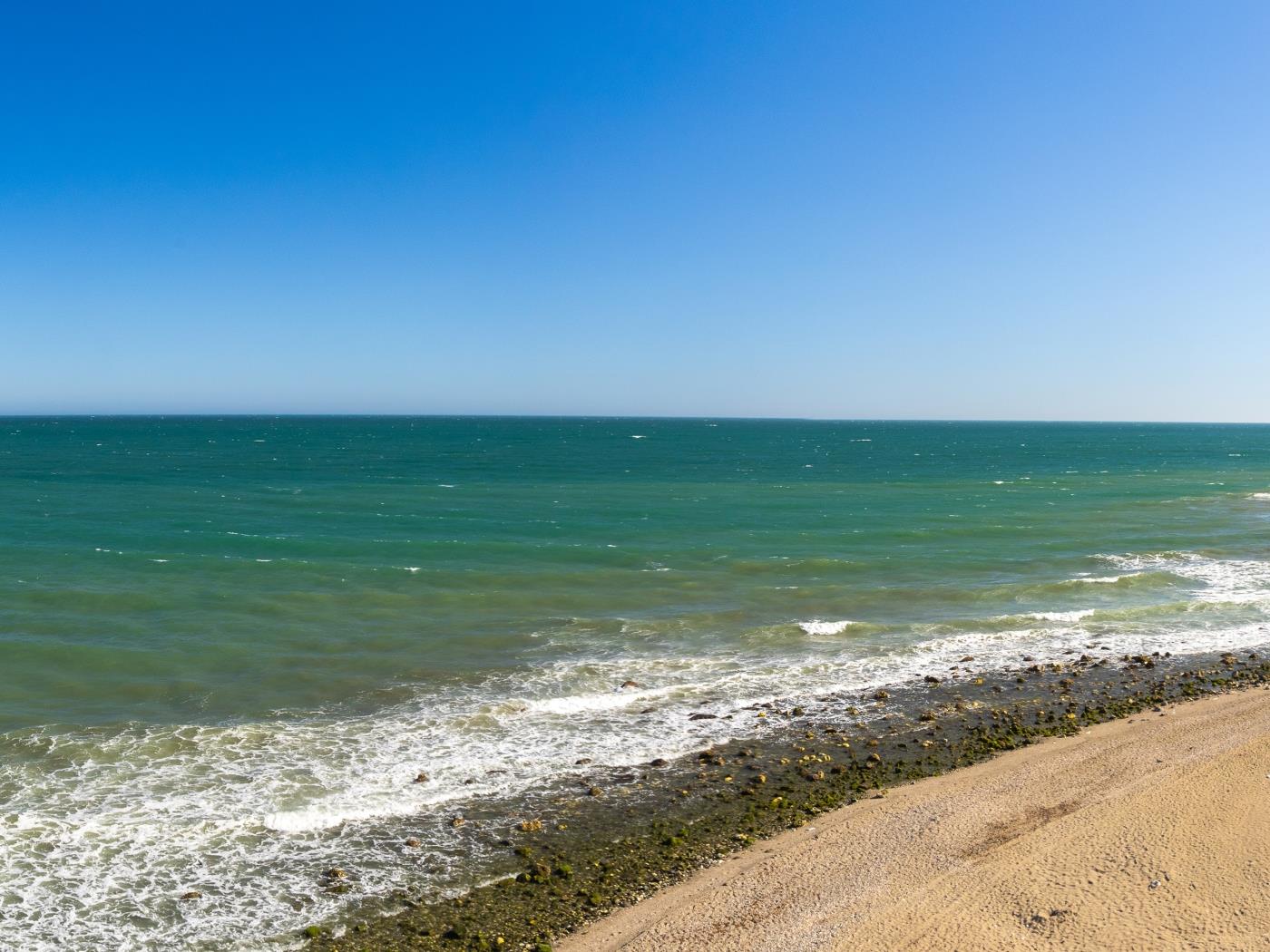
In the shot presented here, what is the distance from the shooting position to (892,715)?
17.6 m

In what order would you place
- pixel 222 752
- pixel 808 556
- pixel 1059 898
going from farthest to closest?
pixel 808 556
pixel 222 752
pixel 1059 898

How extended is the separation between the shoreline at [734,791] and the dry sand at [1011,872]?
486 mm

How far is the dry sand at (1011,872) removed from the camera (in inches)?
392

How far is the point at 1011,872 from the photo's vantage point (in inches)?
445

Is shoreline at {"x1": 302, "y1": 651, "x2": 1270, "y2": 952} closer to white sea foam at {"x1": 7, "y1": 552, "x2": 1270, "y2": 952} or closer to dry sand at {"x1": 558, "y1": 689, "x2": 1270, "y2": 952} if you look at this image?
dry sand at {"x1": 558, "y1": 689, "x2": 1270, "y2": 952}

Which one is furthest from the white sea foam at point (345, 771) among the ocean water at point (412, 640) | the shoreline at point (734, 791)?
the shoreline at point (734, 791)

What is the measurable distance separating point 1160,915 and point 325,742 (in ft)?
44.0

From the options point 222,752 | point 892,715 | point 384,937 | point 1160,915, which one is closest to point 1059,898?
point 1160,915

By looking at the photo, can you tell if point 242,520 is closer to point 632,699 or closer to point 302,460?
point 632,699

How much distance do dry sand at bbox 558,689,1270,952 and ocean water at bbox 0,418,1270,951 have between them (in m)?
3.64

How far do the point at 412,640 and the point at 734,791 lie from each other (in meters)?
12.4

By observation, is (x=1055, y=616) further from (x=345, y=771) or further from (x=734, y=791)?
(x=345, y=771)

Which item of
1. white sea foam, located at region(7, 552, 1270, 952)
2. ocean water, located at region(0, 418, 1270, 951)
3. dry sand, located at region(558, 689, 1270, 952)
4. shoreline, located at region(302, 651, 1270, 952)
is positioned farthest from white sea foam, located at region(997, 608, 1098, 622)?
dry sand, located at region(558, 689, 1270, 952)

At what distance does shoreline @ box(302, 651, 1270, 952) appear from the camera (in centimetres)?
1045
